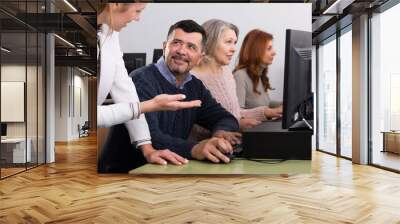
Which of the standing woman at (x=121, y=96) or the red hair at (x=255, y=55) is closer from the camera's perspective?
the standing woman at (x=121, y=96)

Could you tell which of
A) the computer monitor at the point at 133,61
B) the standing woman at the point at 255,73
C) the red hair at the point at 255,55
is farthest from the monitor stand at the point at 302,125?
the computer monitor at the point at 133,61

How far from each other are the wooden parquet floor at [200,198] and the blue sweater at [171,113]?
1.92ft

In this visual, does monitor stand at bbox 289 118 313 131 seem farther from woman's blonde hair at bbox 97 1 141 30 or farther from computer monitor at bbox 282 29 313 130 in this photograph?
woman's blonde hair at bbox 97 1 141 30

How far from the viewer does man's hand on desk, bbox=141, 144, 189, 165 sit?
6340 mm

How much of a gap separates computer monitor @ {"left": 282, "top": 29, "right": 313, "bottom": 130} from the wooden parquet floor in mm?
915

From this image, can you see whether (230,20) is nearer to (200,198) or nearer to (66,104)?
(200,198)

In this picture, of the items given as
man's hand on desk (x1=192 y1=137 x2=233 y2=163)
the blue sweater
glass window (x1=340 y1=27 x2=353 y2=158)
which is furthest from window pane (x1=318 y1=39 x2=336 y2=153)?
the blue sweater

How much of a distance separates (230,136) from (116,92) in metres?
1.92

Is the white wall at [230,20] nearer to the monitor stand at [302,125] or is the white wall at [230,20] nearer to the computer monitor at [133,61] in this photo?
the computer monitor at [133,61]

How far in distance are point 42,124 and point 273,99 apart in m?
4.77

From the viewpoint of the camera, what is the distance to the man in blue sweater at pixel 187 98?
20.8ft

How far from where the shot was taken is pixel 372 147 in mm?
8070

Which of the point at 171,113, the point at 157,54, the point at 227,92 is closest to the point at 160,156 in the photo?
the point at 171,113

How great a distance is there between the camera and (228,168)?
635 centimetres
